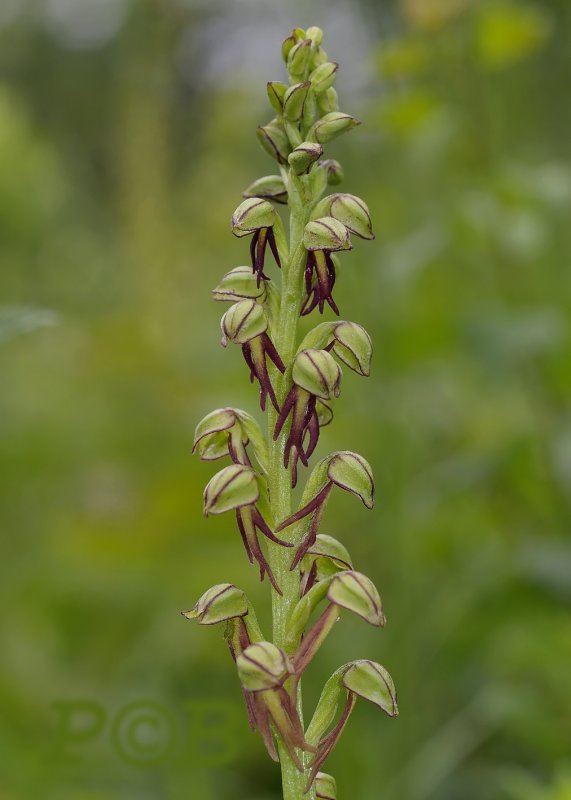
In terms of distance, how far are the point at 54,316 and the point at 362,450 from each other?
2.21 m

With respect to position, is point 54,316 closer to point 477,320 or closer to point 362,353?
point 362,353

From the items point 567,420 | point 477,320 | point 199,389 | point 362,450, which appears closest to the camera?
point 477,320

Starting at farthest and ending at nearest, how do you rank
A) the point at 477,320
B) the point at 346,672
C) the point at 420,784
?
the point at 477,320, the point at 420,784, the point at 346,672

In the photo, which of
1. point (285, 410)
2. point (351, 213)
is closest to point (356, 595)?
point (285, 410)

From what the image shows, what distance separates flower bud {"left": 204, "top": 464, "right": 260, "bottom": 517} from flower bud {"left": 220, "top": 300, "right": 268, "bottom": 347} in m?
0.17

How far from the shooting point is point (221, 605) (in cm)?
141

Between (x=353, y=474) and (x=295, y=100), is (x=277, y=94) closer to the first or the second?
(x=295, y=100)

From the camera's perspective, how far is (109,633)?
416 centimetres

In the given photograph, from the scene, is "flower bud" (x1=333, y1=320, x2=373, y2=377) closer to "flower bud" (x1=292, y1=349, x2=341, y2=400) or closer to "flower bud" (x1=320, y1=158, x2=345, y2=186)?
"flower bud" (x1=292, y1=349, x2=341, y2=400)

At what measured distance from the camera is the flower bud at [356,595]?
1.36 metres

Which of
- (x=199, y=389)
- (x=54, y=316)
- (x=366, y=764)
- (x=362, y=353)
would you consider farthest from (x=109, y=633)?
(x=362, y=353)

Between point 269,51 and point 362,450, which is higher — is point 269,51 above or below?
above

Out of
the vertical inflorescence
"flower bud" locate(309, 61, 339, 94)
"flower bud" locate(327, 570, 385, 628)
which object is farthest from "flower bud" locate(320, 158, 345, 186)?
"flower bud" locate(327, 570, 385, 628)

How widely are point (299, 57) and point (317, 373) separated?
508mm
